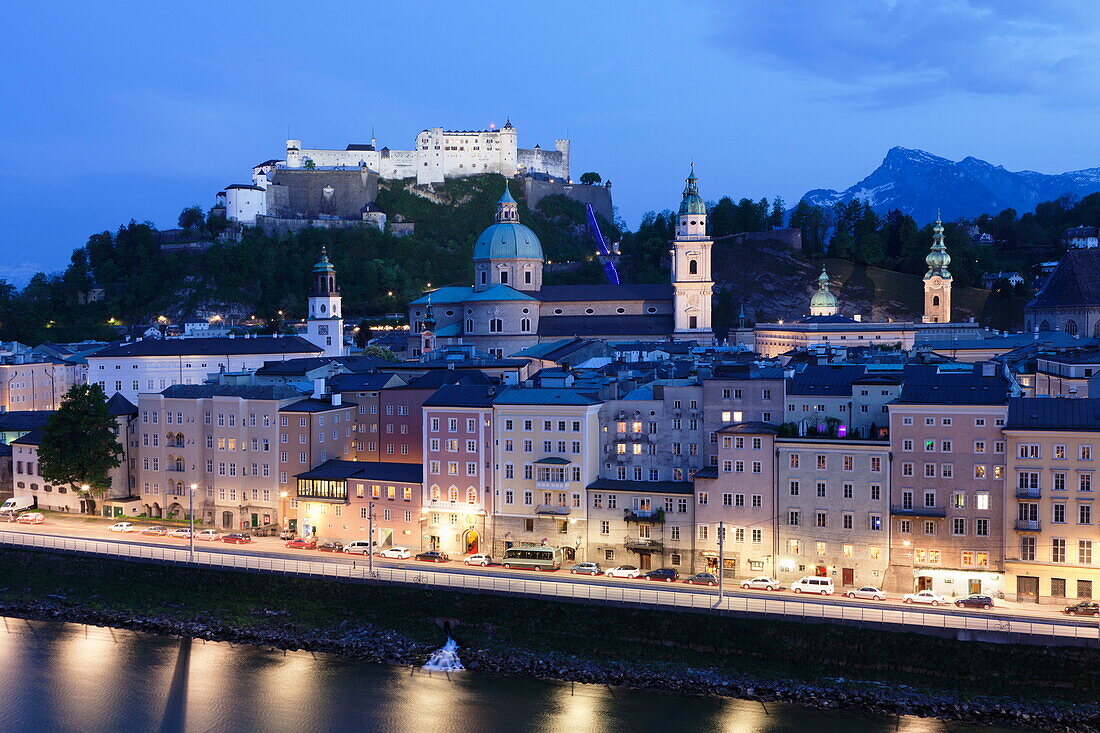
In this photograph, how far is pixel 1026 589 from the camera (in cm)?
3281

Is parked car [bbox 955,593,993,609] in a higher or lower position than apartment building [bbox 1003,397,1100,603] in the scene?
lower

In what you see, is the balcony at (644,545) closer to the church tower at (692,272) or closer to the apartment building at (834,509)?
the apartment building at (834,509)

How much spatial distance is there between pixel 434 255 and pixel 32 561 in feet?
236

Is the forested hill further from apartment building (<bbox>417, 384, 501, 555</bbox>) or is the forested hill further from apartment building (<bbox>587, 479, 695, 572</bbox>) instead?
apartment building (<bbox>587, 479, 695, 572</bbox>)

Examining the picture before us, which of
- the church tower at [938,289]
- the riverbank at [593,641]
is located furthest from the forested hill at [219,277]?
the riverbank at [593,641]

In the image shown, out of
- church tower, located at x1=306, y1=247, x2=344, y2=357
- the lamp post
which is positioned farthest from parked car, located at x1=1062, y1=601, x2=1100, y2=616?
church tower, located at x1=306, y1=247, x2=344, y2=357

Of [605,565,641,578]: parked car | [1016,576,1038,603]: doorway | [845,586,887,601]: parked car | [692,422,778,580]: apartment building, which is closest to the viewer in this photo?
[1016,576,1038,603]: doorway

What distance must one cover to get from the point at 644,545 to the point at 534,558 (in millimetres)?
3559

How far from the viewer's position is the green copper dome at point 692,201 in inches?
3312

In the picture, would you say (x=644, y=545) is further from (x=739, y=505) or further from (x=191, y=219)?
(x=191, y=219)

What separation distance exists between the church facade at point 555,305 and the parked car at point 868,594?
153 ft

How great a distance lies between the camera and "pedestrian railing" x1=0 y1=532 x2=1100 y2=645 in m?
29.6

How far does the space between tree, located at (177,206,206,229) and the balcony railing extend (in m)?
85.4

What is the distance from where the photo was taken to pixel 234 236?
10419 centimetres
